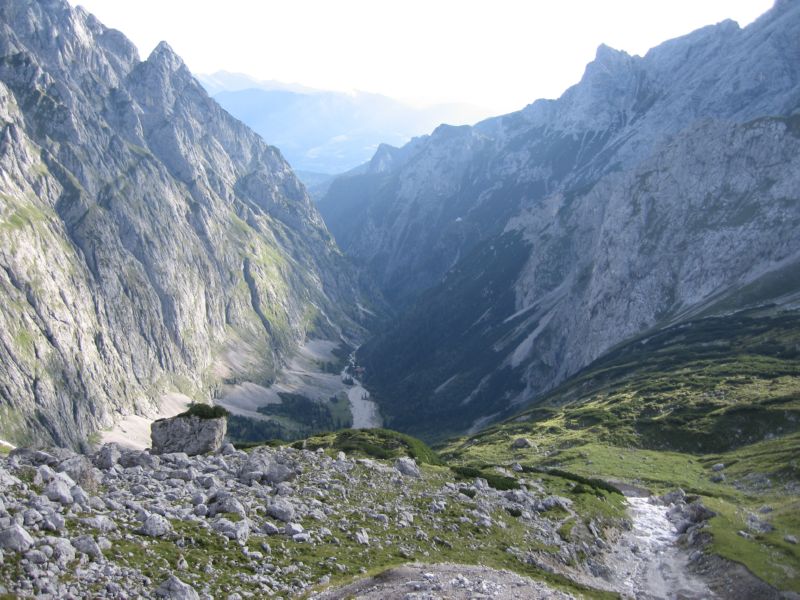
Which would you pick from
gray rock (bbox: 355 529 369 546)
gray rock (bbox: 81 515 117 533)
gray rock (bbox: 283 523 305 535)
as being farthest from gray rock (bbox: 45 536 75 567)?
gray rock (bbox: 355 529 369 546)

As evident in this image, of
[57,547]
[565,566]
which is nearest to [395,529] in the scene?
[565,566]

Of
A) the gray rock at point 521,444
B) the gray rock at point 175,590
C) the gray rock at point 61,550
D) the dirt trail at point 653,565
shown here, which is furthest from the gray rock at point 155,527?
the gray rock at point 521,444

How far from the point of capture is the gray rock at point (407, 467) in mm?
62719

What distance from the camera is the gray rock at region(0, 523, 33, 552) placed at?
26047 millimetres

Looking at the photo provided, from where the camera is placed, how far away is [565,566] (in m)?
49.3

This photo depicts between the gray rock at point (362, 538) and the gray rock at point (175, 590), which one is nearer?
the gray rock at point (175, 590)

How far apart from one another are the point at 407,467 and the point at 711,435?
7342 cm

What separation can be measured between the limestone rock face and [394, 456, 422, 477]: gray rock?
18586mm

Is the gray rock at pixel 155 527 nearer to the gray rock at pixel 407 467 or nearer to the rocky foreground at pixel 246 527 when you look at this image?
A: the rocky foreground at pixel 246 527

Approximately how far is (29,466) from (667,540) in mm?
56234

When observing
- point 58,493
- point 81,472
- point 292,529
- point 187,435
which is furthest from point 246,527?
point 187,435

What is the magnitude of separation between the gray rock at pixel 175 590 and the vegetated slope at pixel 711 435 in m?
41.0

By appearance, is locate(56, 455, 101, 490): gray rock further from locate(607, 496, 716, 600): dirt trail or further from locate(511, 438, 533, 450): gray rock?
locate(511, 438, 533, 450): gray rock

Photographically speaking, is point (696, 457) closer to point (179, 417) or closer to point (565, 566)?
point (565, 566)
